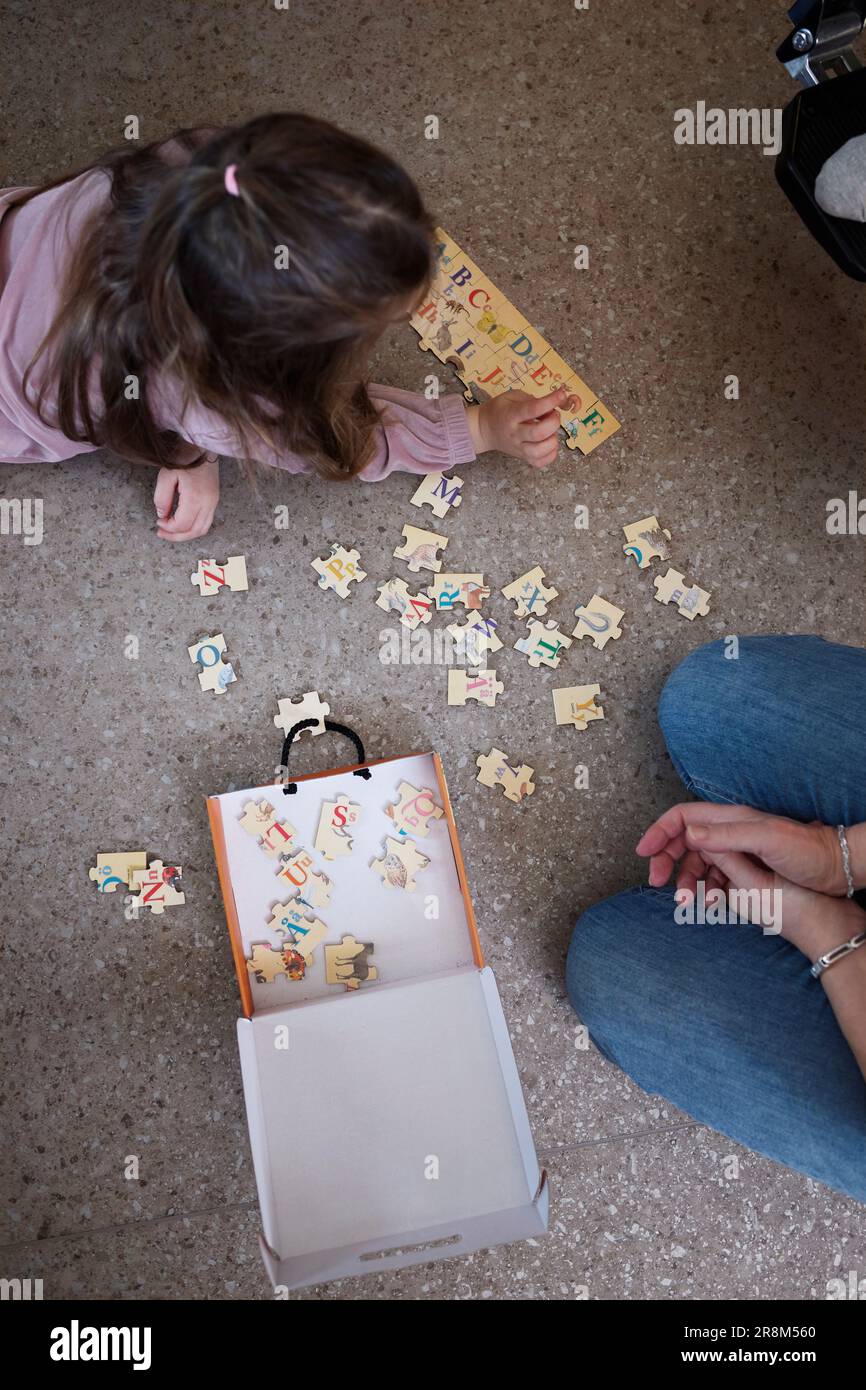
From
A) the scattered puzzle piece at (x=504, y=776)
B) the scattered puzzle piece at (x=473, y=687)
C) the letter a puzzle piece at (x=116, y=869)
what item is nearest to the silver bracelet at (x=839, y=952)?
the scattered puzzle piece at (x=504, y=776)

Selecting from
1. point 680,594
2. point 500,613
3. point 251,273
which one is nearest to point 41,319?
point 251,273

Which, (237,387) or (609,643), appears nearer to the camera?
(237,387)

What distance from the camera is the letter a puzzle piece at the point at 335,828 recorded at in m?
1.43

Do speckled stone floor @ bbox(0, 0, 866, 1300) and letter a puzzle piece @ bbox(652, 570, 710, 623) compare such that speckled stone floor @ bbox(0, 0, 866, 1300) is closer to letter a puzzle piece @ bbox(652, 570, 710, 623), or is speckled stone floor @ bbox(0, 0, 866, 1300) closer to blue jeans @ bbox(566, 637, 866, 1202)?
letter a puzzle piece @ bbox(652, 570, 710, 623)

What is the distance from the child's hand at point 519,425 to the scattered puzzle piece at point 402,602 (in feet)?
0.82

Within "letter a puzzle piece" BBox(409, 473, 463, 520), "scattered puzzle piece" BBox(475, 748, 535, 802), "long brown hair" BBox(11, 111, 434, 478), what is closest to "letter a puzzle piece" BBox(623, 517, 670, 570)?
"letter a puzzle piece" BBox(409, 473, 463, 520)

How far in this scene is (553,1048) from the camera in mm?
1526

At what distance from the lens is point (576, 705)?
1569mm

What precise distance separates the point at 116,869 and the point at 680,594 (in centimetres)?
102

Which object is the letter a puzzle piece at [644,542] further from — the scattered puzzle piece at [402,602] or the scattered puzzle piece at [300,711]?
the scattered puzzle piece at [300,711]

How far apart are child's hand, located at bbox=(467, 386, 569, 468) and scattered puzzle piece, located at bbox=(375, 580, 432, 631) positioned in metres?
0.25
